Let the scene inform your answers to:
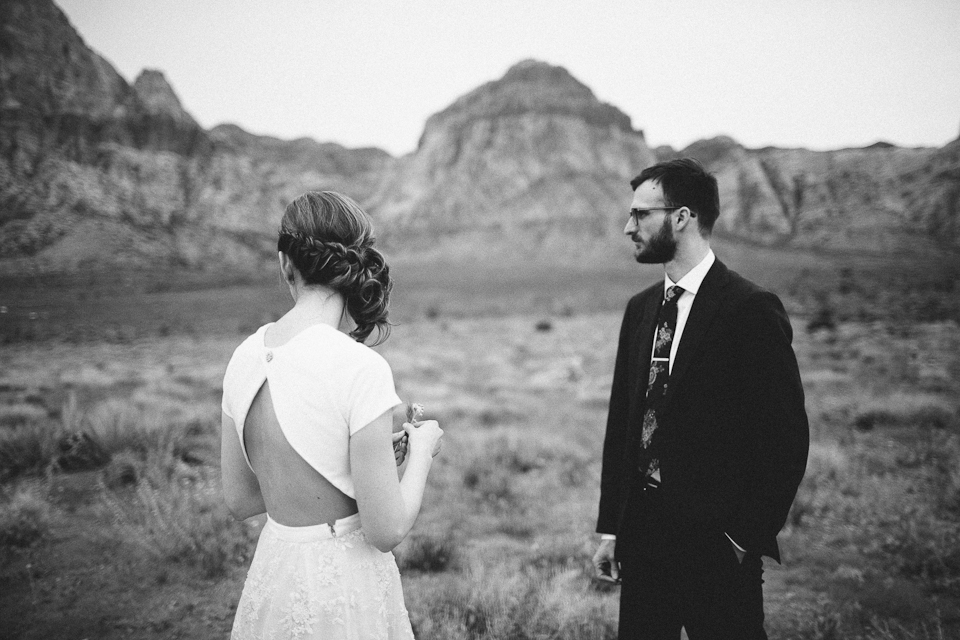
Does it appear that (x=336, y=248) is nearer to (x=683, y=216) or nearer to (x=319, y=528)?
(x=319, y=528)

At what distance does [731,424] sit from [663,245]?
79 cm

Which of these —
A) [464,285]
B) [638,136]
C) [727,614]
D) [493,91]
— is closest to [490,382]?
[727,614]

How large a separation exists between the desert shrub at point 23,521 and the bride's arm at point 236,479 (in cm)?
410

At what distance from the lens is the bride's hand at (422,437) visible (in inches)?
55.2

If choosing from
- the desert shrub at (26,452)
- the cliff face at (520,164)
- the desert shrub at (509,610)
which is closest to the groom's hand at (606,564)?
the desert shrub at (509,610)

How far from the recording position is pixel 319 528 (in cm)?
143

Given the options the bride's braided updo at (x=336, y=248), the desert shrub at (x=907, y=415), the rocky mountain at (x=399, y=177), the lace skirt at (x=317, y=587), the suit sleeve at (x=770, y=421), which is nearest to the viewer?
the bride's braided updo at (x=336, y=248)

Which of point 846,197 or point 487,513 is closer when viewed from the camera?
point 487,513

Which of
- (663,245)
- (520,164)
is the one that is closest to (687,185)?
(663,245)

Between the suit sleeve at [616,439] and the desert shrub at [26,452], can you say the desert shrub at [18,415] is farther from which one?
the suit sleeve at [616,439]

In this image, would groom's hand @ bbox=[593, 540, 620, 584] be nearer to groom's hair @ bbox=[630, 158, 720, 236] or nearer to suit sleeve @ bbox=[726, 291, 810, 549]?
suit sleeve @ bbox=[726, 291, 810, 549]

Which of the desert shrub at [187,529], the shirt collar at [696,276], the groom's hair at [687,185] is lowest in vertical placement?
the desert shrub at [187,529]

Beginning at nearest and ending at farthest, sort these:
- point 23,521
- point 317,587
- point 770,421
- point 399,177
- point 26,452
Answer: point 317,587 → point 770,421 → point 23,521 → point 26,452 → point 399,177

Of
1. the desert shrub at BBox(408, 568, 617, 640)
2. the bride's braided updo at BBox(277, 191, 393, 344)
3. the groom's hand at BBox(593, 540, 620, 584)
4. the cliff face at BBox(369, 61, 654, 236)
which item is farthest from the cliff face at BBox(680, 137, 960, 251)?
the bride's braided updo at BBox(277, 191, 393, 344)
